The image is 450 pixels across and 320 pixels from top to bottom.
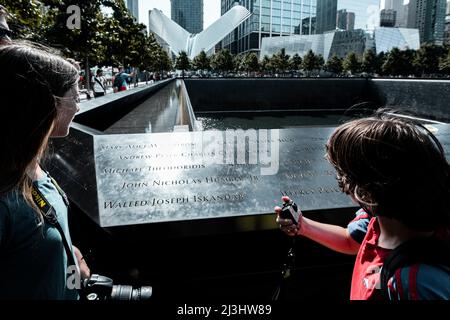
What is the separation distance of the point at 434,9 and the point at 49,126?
425 feet

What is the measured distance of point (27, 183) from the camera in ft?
2.97

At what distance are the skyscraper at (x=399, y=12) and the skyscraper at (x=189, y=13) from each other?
81.9 m

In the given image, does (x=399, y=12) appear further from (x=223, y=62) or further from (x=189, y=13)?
(x=223, y=62)

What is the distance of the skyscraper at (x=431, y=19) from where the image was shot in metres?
106

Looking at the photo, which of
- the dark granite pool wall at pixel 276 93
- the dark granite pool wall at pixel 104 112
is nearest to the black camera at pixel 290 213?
the dark granite pool wall at pixel 104 112

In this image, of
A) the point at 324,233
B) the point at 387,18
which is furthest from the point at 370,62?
the point at 387,18

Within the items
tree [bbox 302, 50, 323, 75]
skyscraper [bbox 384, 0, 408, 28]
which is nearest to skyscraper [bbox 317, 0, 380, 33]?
skyscraper [bbox 384, 0, 408, 28]

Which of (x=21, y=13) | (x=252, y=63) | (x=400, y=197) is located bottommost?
(x=400, y=197)

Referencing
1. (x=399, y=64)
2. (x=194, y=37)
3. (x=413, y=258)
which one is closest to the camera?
(x=413, y=258)

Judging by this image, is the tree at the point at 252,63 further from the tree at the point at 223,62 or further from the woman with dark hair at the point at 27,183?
the woman with dark hair at the point at 27,183

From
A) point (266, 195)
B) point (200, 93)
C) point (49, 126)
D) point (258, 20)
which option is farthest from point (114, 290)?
point (258, 20)

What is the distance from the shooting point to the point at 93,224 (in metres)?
1.65

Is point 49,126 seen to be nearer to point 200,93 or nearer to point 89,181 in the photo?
point 89,181

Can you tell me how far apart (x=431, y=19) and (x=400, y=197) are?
129 m
